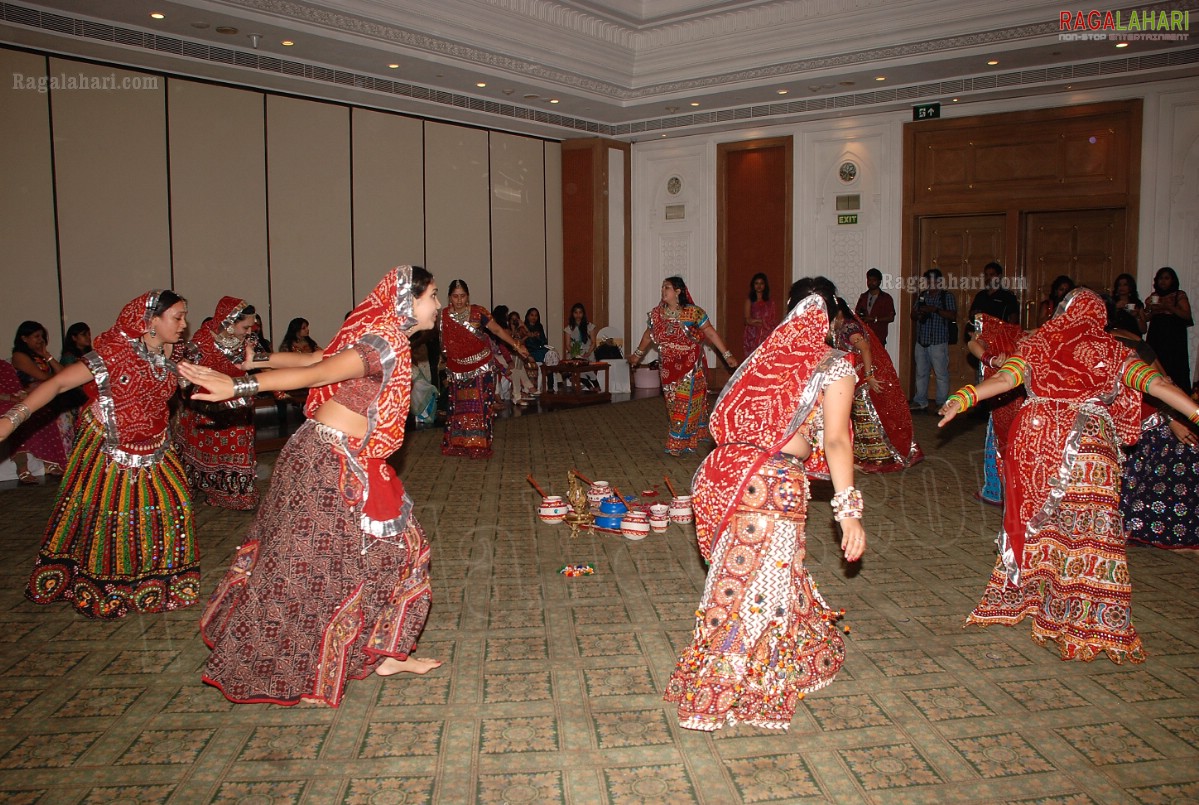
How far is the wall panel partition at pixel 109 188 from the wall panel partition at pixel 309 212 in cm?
121

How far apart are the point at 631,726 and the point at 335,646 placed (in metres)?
1.01

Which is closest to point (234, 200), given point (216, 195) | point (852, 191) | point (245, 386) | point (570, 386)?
point (216, 195)

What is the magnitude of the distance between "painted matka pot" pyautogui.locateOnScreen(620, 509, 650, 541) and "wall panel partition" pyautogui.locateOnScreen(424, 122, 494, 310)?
6717 millimetres

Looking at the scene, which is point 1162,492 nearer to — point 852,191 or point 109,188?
point 852,191

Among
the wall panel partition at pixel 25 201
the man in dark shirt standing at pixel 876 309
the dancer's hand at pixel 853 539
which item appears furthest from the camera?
the man in dark shirt standing at pixel 876 309

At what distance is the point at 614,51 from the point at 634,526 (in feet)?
23.5

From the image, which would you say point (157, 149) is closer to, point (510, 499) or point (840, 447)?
point (510, 499)

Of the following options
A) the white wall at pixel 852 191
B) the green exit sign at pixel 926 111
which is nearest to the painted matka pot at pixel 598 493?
the white wall at pixel 852 191

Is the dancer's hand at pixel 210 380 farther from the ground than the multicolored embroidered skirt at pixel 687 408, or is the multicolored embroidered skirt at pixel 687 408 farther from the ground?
the dancer's hand at pixel 210 380

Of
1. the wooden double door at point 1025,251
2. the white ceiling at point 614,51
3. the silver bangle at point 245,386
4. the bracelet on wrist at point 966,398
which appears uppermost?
the white ceiling at point 614,51

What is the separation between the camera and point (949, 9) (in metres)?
8.40

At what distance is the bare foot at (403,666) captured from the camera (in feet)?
10.7

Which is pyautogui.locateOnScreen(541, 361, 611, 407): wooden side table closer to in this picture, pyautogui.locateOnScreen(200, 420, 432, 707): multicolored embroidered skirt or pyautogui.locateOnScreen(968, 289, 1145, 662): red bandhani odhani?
pyautogui.locateOnScreen(968, 289, 1145, 662): red bandhani odhani

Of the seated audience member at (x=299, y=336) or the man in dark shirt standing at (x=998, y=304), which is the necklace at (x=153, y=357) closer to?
the seated audience member at (x=299, y=336)
